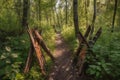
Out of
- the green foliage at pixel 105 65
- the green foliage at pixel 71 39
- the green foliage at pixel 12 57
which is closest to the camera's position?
the green foliage at pixel 105 65

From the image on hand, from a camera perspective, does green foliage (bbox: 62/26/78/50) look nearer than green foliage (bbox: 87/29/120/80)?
No

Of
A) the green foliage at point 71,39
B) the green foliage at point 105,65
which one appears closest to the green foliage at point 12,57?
the green foliage at point 105,65

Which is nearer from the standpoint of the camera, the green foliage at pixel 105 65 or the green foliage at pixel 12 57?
the green foliage at pixel 105 65

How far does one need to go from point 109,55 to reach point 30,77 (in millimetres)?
3212

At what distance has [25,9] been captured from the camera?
13867 mm

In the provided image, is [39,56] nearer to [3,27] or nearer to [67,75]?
[67,75]

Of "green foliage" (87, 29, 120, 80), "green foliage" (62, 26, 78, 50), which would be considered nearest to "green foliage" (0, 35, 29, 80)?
"green foliage" (87, 29, 120, 80)

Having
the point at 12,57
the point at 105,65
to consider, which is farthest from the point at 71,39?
the point at 105,65

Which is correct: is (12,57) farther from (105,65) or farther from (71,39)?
(71,39)

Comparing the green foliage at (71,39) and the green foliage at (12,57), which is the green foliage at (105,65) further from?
the green foliage at (71,39)

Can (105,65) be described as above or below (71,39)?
above

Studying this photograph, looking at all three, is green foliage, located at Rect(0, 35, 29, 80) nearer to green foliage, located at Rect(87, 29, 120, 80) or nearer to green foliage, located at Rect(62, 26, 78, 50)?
green foliage, located at Rect(87, 29, 120, 80)

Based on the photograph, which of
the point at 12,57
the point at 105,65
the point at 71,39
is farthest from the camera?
the point at 71,39

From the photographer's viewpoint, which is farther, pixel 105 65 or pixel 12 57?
pixel 12 57
